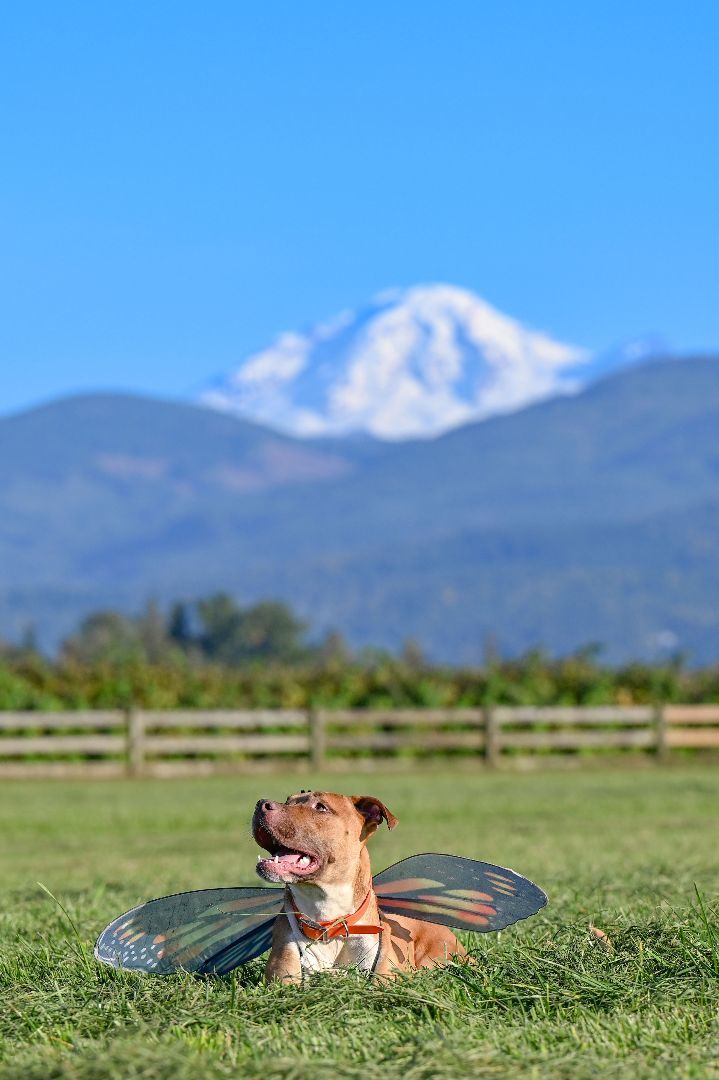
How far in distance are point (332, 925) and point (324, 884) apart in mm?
183

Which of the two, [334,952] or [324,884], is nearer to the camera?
[324,884]

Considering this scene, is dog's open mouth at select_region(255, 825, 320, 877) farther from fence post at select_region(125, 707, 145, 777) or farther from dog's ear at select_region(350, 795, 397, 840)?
fence post at select_region(125, 707, 145, 777)

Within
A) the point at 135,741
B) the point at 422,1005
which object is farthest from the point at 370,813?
the point at 135,741

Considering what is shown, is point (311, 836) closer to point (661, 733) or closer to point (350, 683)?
point (661, 733)

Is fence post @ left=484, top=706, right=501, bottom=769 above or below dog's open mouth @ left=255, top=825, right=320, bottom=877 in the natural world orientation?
below

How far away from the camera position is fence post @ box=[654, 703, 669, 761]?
2995 centimetres

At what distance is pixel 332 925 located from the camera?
5.07 metres

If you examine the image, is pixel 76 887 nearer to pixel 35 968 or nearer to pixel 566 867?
pixel 566 867

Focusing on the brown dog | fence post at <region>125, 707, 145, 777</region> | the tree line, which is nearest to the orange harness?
the brown dog

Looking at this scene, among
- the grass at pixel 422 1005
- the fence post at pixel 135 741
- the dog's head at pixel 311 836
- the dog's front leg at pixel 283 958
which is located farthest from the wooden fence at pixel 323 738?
the dog's head at pixel 311 836

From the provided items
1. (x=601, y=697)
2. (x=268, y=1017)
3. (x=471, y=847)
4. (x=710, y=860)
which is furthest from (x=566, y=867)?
(x=601, y=697)

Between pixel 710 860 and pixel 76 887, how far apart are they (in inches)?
166

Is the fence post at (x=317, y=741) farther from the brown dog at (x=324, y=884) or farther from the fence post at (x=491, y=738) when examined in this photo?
the brown dog at (x=324, y=884)

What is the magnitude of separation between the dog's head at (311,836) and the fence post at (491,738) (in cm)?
2430
